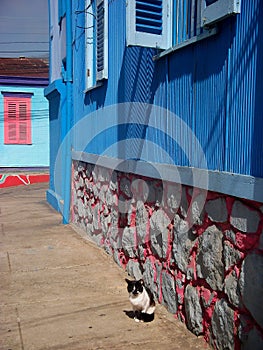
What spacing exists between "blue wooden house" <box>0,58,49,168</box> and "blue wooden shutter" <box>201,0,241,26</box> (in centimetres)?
1757

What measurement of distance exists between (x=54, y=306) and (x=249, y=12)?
135 inches

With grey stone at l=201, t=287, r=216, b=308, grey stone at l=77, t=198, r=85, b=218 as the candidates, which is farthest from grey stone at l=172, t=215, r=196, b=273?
grey stone at l=77, t=198, r=85, b=218

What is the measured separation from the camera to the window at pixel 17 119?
2023 cm

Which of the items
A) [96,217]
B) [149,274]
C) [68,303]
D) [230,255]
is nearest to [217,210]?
[230,255]

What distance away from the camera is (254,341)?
300 centimetres

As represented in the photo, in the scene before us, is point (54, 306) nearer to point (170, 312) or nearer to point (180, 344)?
point (170, 312)

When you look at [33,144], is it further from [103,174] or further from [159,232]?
[159,232]

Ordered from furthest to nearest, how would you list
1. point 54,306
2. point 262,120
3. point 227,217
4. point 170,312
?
→ point 54,306 < point 170,312 < point 227,217 < point 262,120

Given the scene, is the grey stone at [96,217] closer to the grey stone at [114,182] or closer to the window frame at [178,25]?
the grey stone at [114,182]

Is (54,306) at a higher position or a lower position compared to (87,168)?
lower

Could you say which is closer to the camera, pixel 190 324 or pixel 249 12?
pixel 249 12

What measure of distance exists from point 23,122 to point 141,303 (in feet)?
57.2

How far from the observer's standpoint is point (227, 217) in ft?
10.9

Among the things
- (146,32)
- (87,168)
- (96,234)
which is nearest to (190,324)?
(146,32)
